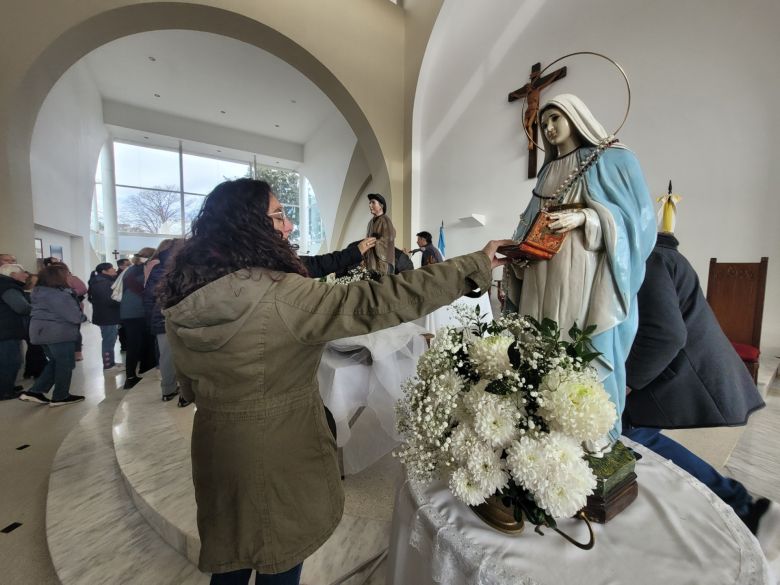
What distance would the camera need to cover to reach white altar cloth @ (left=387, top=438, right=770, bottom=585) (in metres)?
0.67

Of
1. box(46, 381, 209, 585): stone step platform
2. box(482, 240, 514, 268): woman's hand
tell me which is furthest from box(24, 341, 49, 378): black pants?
box(482, 240, 514, 268): woman's hand

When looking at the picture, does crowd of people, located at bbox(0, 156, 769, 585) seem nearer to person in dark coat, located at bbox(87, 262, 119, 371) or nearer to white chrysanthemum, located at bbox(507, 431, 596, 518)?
white chrysanthemum, located at bbox(507, 431, 596, 518)

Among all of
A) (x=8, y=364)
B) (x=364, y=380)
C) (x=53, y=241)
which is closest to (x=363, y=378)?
(x=364, y=380)

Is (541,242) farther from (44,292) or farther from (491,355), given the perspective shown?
(44,292)

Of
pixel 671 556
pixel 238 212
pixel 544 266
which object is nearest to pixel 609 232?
pixel 544 266

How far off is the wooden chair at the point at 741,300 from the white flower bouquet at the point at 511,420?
3.18 m

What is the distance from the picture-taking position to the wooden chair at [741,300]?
113 inches

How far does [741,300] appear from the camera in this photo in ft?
9.93

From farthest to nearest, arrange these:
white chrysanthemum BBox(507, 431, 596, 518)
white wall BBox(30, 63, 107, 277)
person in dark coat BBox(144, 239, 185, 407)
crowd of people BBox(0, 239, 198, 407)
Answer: white wall BBox(30, 63, 107, 277)
crowd of people BBox(0, 239, 198, 407)
person in dark coat BBox(144, 239, 185, 407)
white chrysanthemum BBox(507, 431, 596, 518)

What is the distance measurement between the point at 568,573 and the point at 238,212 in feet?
3.52

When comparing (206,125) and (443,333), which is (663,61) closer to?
(443,333)

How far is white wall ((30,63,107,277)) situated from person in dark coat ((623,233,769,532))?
7.72 metres

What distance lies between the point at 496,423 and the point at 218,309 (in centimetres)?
67

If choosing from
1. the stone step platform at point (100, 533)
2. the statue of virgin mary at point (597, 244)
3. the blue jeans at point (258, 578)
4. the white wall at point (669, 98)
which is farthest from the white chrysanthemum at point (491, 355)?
the white wall at point (669, 98)
